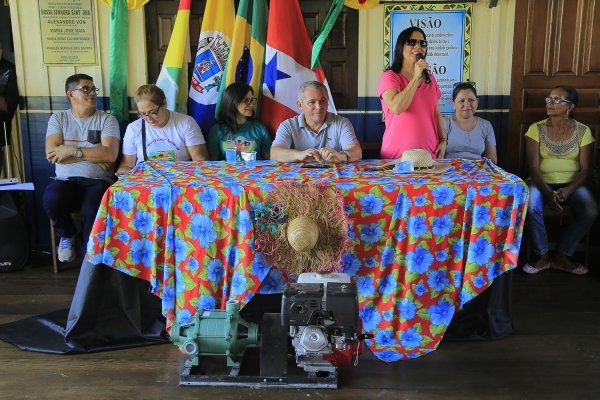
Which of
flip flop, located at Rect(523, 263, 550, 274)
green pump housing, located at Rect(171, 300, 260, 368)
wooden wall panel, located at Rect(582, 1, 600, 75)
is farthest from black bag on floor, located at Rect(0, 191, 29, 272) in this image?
wooden wall panel, located at Rect(582, 1, 600, 75)

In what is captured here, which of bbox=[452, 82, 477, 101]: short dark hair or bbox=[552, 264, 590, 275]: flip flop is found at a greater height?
bbox=[452, 82, 477, 101]: short dark hair

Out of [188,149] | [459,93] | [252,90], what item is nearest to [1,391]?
[188,149]

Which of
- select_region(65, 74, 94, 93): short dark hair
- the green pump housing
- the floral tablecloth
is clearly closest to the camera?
the green pump housing

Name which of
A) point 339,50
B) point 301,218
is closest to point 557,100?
point 339,50

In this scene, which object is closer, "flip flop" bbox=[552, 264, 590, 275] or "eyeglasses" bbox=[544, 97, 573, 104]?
"flip flop" bbox=[552, 264, 590, 275]

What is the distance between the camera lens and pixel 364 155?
4.32 metres

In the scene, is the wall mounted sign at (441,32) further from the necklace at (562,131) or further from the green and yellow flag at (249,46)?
the green and yellow flag at (249,46)

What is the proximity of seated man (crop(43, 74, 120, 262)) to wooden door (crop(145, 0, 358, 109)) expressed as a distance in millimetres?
576

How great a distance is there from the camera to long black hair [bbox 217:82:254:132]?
12.5 feet

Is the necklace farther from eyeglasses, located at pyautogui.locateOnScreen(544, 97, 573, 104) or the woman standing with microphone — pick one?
the woman standing with microphone

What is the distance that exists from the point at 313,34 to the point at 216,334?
8.41 ft

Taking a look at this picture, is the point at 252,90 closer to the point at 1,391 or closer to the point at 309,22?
the point at 309,22

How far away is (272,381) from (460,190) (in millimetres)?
1064

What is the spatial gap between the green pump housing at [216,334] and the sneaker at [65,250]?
1637 mm
